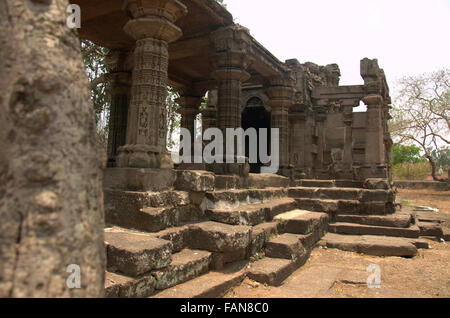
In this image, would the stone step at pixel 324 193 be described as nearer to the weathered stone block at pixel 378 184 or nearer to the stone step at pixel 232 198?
the weathered stone block at pixel 378 184

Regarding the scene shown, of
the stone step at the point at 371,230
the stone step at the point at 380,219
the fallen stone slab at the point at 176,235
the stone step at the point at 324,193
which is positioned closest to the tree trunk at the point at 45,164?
the fallen stone slab at the point at 176,235

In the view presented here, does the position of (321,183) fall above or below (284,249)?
above

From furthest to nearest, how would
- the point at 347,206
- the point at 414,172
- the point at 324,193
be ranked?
the point at 414,172, the point at 324,193, the point at 347,206

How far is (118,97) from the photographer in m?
7.25

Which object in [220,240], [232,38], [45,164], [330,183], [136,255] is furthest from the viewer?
[330,183]

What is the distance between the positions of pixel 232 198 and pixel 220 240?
1468 millimetres

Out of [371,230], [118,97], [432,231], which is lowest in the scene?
[432,231]

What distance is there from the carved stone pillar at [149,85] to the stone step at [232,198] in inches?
29.4

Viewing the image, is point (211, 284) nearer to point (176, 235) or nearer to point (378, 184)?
point (176, 235)

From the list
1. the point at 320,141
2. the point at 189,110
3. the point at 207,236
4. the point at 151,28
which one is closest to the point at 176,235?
the point at 207,236

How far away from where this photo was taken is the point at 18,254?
48.2 inches

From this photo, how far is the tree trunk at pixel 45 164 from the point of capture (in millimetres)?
1235
